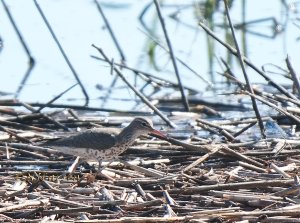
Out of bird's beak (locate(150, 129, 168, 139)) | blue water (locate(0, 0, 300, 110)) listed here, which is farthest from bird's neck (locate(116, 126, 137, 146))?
blue water (locate(0, 0, 300, 110))

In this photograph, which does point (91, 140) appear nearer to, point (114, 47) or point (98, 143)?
point (98, 143)

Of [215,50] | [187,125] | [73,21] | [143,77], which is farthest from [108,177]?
[73,21]

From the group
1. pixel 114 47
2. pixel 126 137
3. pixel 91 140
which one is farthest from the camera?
pixel 114 47

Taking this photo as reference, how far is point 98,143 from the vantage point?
34.8 ft

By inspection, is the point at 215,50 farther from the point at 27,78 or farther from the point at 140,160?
the point at 140,160

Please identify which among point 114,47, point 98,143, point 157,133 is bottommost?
point 98,143

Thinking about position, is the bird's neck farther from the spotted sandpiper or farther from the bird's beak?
the bird's beak

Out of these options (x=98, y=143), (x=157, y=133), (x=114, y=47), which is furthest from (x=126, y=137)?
(x=114, y=47)

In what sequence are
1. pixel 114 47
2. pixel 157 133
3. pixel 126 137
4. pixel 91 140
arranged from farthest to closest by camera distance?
1. pixel 114 47
2. pixel 157 133
3. pixel 91 140
4. pixel 126 137

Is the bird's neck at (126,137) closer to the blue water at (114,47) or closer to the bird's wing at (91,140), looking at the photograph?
Result: the bird's wing at (91,140)

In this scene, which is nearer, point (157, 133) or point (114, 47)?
point (157, 133)

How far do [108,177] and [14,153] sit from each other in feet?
4.70

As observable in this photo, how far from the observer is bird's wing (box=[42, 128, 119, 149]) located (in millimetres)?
10414

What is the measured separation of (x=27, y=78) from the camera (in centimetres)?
1708
